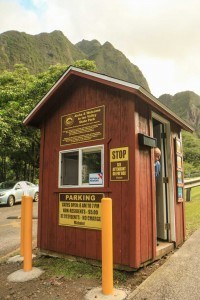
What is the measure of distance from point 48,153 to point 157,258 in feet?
11.2

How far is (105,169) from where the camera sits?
20.4ft

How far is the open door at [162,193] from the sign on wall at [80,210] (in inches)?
85.6

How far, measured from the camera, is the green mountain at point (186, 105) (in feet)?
451

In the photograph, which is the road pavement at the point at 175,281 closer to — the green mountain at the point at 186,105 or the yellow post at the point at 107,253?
the yellow post at the point at 107,253

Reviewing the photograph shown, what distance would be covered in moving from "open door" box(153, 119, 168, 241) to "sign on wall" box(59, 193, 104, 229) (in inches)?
85.6

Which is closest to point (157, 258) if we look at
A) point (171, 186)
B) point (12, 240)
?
point (171, 186)

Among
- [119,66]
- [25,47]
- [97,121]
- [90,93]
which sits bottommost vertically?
[97,121]

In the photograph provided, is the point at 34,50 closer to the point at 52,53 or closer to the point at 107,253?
the point at 52,53

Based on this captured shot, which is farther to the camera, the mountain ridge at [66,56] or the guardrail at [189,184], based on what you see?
the mountain ridge at [66,56]

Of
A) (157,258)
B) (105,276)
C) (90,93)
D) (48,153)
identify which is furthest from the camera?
(48,153)

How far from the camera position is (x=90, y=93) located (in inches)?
271

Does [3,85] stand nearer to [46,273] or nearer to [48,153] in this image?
[48,153]

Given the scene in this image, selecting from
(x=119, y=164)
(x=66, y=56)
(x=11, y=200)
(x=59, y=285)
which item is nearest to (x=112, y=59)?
(x=66, y=56)

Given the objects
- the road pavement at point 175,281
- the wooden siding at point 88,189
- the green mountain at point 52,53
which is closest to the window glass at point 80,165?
the wooden siding at point 88,189
